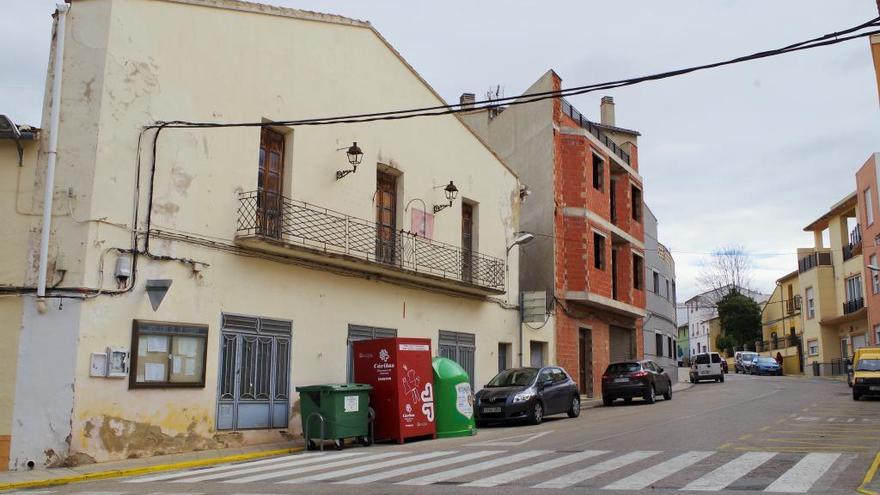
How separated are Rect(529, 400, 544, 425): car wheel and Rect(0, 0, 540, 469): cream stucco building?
3.42 metres

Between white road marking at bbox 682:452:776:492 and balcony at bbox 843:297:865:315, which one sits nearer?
white road marking at bbox 682:452:776:492

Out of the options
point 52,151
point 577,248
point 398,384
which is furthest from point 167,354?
point 577,248

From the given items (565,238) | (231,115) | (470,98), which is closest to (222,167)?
(231,115)

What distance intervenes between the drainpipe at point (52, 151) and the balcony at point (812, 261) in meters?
49.9

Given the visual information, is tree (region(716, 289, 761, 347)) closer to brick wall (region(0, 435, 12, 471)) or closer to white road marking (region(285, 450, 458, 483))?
white road marking (region(285, 450, 458, 483))

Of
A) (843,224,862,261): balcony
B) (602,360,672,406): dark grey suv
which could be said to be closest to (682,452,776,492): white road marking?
(602,360,672,406): dark grey suv

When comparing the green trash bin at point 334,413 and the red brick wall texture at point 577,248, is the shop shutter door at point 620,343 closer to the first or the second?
the red brick wall texture at point 577,248

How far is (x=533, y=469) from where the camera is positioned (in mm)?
10562

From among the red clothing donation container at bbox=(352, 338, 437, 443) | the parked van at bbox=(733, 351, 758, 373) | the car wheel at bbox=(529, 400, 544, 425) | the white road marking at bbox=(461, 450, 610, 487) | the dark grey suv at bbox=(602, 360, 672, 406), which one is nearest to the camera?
the white road marking at bbox=(461, 450, 610, 487)

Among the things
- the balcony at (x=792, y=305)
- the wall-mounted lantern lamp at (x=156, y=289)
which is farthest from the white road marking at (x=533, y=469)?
the balcony at (x=792, y=305)

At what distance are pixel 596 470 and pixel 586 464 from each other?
0.61m

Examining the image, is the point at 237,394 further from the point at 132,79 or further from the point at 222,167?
the point at 132,79

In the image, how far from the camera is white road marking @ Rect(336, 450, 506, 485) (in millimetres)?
9977

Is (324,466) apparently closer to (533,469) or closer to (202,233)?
(533,469)
